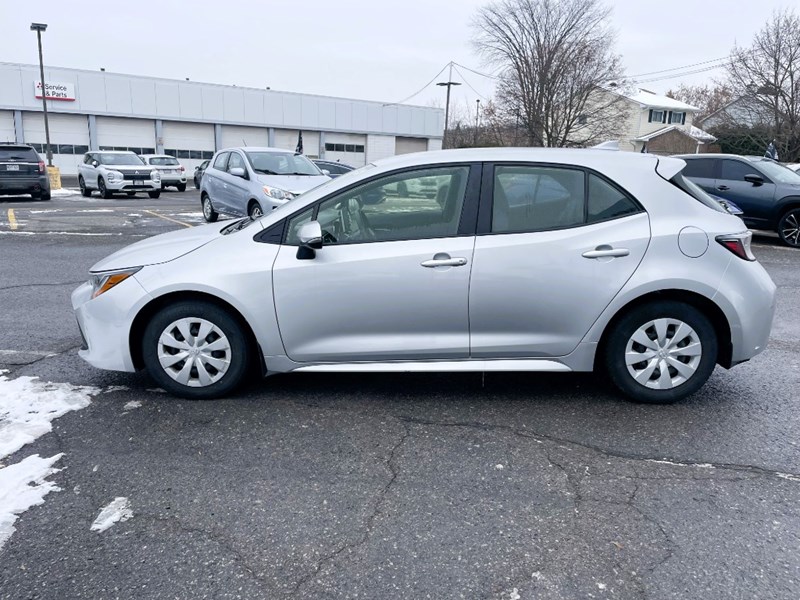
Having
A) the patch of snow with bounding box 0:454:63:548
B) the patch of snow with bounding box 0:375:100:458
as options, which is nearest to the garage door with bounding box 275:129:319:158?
the patch of snow with bounding box 0:375:100:458

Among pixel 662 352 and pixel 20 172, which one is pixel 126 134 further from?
pixel 662 352

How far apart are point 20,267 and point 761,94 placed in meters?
33.6

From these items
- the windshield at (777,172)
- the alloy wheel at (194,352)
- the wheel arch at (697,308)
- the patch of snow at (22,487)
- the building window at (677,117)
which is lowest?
the patch of snow at (22,487)

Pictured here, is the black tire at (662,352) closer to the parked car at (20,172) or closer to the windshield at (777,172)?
the windshield at (777,172)

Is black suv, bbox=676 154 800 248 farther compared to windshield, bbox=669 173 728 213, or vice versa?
black suv, bbox=676 154 800 248

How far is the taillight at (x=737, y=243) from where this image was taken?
409cm

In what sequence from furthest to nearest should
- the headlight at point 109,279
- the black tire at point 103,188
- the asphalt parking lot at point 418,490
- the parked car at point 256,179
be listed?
the black tire at point 103,188 < the parked car at point 256,179 < the headlight at point 109,279 < the asphalt parking lot at point 418,490

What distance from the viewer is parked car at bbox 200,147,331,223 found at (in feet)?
37.5

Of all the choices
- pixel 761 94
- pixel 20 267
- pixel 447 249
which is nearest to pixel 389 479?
pixel 447 249

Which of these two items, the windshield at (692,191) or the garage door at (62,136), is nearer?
the windshield at (692,191)

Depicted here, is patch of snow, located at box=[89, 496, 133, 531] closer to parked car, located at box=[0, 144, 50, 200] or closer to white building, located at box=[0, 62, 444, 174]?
parked car, located at box=[0, 144, 50, 200]

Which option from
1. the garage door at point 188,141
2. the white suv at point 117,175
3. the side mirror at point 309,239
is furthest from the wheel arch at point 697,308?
the garage door at point 188,141

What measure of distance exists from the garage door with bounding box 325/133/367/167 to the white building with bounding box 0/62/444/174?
8cm

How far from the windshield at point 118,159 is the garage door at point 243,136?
23002 millimetres
